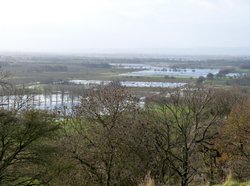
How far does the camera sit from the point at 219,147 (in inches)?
1025

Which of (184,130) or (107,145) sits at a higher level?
(107,145)

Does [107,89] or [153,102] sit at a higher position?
[107,89]

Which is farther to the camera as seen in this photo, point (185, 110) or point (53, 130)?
point (185, 110)

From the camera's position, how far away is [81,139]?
1978cm

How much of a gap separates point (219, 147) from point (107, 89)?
982cm

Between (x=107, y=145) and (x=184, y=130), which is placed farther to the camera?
(x=184, y=130)

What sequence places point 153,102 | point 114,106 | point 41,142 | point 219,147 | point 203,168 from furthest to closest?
point 153,102
point 219,147
point 203,168
point 114,106
point 41,142

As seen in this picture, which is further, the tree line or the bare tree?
the bare tree

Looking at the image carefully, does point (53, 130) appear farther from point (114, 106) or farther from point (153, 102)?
point (153, 102)

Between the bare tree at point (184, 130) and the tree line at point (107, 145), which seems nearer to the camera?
the tree line at point (107, 145)

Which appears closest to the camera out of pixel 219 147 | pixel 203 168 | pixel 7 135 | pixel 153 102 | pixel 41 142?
pixel 7 135

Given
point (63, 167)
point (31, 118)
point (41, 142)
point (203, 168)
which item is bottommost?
point (203, 168)

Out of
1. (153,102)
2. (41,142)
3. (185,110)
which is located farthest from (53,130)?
(153,102)

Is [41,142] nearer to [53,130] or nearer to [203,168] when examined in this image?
[53,130]
